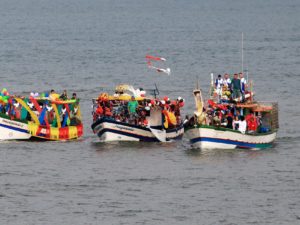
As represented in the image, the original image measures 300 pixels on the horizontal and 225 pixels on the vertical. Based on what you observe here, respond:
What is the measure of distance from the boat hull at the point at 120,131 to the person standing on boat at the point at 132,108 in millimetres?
875

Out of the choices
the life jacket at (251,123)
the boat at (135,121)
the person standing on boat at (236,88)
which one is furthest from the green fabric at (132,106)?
the life jacket at (251,123)

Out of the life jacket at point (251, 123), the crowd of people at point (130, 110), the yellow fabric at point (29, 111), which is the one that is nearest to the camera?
the life jacket at point (251, 123)

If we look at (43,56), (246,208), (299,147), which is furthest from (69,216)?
(43,56)

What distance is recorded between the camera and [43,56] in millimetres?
156250

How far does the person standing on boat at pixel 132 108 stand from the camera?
79.8m

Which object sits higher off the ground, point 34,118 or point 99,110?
point 99,110

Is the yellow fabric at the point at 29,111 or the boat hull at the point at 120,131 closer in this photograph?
the boat hull at the point at 120,131

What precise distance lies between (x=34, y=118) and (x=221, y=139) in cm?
1176

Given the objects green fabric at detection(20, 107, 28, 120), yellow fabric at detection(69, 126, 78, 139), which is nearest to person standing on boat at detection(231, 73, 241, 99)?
yellow fabric at detection(69, 126, 78, 139)

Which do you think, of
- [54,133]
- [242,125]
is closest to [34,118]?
[54,133]

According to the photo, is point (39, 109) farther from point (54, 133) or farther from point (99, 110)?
point (99, 110)

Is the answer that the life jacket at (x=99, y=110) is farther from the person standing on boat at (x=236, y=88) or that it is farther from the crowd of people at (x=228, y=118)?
the person standing on boat at (x=236, y=88)

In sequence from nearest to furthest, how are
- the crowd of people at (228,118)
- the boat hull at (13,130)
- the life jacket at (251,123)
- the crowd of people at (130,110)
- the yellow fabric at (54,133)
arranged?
1. the crowd of people at (228,118)
2. the life jacket at (251,123)
3. the boat hull at (13,130)
4. the crowd of people at (130,110)
5. the yellow fabric at (54,133)

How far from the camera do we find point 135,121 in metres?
80.1
